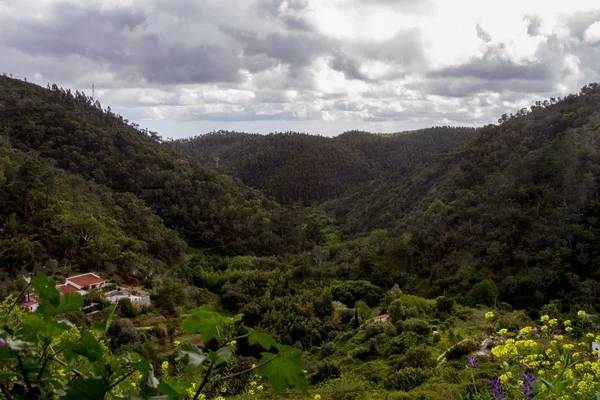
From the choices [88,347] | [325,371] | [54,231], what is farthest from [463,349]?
[54,231]

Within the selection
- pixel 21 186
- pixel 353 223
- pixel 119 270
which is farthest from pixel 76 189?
pixel 353 223

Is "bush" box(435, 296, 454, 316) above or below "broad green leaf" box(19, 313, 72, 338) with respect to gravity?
below

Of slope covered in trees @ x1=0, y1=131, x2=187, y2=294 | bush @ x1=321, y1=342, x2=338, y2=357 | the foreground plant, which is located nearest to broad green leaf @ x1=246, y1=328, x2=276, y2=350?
the foreground plant

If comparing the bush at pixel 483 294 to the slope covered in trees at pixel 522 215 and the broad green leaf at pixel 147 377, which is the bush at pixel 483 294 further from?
the broad green leaf at pixel 147 377

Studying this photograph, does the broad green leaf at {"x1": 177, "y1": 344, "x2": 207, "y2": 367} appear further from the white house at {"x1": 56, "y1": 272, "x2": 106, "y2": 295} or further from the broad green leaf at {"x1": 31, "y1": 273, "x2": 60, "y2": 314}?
the white house at {"x1": 56, "y1": 272, "x2": 106, "y2": 295}

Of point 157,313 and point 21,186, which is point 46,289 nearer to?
point 157,313

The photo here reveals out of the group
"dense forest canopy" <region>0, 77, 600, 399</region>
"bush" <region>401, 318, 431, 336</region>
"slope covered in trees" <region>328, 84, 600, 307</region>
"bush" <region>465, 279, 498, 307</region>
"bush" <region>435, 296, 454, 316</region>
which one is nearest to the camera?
"dense forest canopy" <region>0, 77, 600, 399</region>
